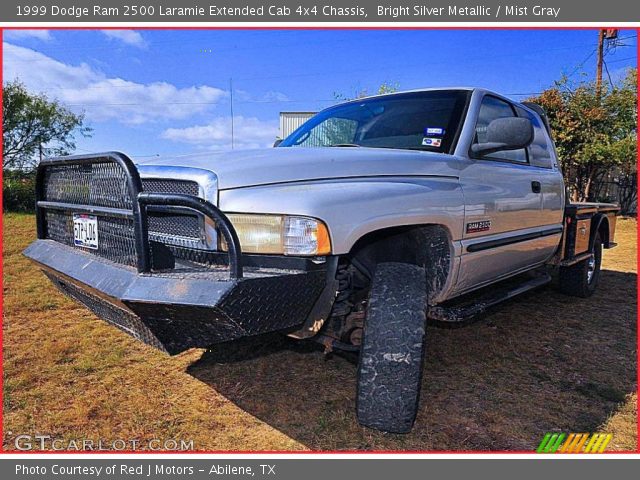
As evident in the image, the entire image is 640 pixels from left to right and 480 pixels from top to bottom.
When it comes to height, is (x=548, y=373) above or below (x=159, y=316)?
below

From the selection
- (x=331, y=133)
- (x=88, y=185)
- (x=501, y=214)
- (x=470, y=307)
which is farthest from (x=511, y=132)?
(x=88, y=185)

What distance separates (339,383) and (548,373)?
1.51 metres

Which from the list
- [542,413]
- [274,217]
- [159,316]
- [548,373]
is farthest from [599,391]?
[159,316]

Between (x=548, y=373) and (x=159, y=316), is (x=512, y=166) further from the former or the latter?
(x=159, y=316)

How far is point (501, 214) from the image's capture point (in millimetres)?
3334

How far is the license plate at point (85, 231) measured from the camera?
2.45m

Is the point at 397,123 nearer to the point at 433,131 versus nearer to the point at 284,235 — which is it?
the point at 433,131

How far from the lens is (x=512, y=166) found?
368cm

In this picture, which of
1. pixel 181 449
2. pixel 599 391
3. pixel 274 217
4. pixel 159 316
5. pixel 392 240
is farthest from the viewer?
pixel 599 391

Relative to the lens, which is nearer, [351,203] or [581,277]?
[351,203]

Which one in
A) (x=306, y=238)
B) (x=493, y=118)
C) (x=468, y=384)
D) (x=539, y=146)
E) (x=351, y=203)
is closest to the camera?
(x=306, y=238)

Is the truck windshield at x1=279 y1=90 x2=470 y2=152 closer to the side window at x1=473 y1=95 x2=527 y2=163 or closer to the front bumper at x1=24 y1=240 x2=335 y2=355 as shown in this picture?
the side window at x1=473 y1=95 x2=527 y2=163

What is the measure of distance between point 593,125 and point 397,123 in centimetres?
1461

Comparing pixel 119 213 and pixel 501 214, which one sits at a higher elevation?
pixel 119 213
